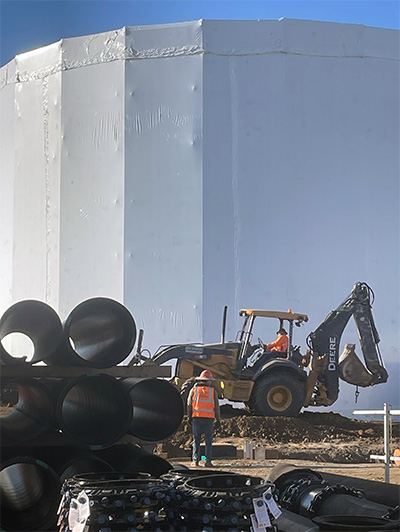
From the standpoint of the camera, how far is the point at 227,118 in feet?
64.5

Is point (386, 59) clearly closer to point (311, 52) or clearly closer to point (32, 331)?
point (311, 52)

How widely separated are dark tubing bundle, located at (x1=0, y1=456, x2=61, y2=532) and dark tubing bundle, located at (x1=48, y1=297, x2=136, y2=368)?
0.84 m

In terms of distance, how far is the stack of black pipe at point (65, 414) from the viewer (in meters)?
5.73

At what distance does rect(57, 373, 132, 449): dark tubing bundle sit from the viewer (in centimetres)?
569

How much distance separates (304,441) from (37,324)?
10.3 meters

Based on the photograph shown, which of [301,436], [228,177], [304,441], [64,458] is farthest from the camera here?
[228,177]

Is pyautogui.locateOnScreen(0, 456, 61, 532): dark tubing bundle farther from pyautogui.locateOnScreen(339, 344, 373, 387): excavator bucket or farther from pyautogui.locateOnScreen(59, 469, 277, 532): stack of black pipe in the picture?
pyautogui.locateOnScreen(339, 344, 373, 387): excavator bucket

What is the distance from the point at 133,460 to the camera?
6031 mm

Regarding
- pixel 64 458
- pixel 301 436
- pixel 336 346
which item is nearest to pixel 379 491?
pixel 64 458

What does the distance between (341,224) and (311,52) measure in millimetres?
4312

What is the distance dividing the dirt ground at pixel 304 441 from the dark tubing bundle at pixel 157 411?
4.29 meters

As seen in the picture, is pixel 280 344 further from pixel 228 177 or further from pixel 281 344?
pixel 228 177

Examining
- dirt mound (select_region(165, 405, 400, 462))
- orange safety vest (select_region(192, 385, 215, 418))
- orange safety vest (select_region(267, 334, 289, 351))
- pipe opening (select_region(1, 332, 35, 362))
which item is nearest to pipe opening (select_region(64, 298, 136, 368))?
orange safety vest (select_region(192, 385, 215, 418))

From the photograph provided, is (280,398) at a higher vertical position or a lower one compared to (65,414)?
lower
